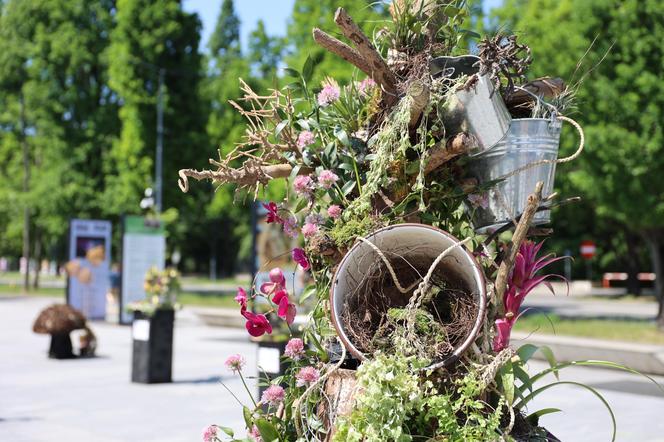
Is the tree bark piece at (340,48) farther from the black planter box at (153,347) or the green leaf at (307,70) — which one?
the black planter box at (153,347)

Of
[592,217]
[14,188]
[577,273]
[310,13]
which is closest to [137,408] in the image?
[310,13]

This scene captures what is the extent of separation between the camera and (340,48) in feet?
11.0

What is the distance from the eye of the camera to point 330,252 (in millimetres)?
3494

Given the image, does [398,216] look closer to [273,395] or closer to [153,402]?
[273,395]

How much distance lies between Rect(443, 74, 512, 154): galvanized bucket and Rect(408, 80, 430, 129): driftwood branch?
138 millimetres

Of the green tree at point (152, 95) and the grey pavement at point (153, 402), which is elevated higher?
the green tree at point (152, 95)

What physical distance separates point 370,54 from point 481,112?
1.74ft

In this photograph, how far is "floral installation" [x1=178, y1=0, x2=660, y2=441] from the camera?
3.12 m

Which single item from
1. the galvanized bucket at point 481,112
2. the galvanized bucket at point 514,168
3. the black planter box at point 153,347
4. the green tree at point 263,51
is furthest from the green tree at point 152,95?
the galvanized bucket at point 481,112

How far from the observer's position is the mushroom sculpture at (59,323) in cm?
1360

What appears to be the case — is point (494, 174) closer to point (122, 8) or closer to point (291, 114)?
point (291, 114)

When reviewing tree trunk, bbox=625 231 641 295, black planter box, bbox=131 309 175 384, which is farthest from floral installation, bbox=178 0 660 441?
tree trunk, bbox=625 231 641 295

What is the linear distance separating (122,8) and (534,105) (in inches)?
1346

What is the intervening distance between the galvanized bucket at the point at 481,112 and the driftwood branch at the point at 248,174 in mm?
836
